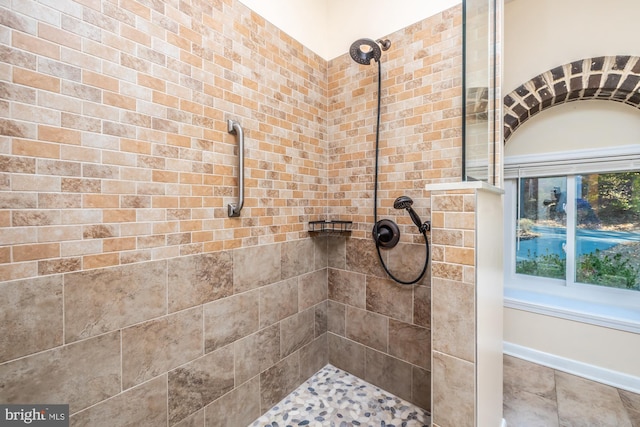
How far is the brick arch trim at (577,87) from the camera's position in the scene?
4.61 feet

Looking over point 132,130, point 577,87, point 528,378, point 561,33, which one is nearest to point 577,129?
point 577,87

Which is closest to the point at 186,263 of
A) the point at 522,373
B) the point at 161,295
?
the point at 161,295

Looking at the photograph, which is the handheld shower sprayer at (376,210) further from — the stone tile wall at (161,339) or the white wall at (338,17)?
the stone tile wall at (161,339)

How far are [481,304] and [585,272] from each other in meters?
1.51

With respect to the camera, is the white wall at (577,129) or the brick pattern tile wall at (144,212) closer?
the brick pattern tile wall at (144,212)

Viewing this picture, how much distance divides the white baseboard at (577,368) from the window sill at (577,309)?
25cm

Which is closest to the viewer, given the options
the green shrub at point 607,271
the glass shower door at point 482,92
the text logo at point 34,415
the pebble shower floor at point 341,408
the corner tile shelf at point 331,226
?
the text logo at point 34,415

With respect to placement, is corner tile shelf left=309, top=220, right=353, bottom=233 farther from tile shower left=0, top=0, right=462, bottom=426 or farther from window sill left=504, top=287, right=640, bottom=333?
window sill left=504, top=287, right=640, bottom=333

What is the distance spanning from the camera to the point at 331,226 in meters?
1.84

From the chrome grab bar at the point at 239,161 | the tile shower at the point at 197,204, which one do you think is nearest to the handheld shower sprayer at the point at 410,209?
the tile shower at the point at 197,204

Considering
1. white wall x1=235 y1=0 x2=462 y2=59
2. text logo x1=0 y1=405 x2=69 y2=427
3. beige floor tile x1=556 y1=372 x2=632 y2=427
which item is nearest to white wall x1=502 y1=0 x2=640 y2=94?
white wall x1=235 y1=0 x2=462 y2=59

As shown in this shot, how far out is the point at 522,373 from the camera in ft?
5.39

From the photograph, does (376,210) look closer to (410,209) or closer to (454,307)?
(410,209)

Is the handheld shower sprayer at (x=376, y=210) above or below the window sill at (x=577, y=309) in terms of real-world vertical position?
above
